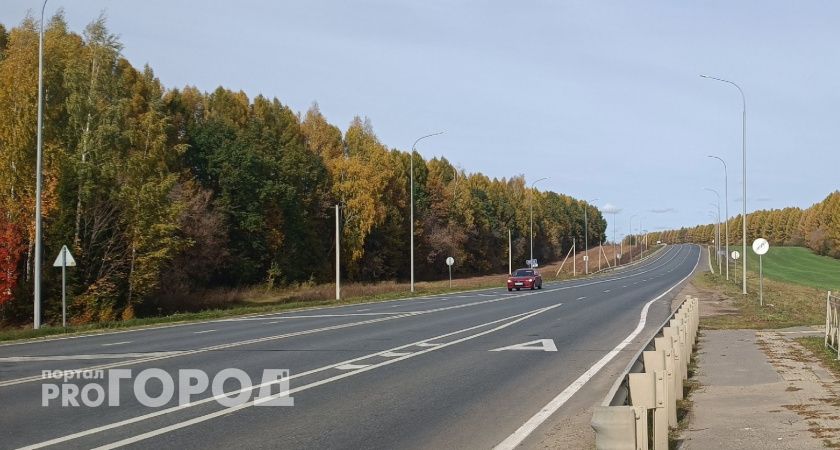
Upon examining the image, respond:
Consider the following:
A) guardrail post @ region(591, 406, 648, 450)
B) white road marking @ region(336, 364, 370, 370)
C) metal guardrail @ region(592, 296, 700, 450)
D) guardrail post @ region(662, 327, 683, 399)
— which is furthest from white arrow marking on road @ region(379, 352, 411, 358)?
guardrail post @ region(591, 406, 648, 450)

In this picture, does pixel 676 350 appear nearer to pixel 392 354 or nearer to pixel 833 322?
pixel 392 354

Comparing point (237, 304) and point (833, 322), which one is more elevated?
point (833, 322)

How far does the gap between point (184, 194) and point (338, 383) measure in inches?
1874

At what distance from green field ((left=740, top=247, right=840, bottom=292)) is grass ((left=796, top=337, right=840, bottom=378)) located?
77.3 m

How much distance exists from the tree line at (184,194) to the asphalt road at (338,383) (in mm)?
17588

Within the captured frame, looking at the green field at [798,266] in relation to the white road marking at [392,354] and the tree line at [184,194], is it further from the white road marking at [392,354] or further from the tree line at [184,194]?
the white road marking at [392,354]

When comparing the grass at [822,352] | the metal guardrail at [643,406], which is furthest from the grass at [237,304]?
the grass at [822,352]

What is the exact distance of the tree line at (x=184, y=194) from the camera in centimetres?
3850

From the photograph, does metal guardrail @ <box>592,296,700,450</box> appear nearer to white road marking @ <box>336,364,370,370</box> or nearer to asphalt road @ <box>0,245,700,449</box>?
asphalt road @ <box>0,245,700,449</box>

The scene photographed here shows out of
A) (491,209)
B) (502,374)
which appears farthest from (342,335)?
(491,209)

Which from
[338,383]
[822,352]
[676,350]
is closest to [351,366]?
[338,383]

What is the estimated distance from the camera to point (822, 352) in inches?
620

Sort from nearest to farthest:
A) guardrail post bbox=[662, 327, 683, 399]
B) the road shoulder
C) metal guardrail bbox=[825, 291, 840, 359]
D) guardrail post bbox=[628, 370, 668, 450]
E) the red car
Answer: guardrail post bbox=[628, 370, 668, 450] → the road shoulder → guardrail post bbox=[662, 327, 683, 399] → metal guardrail bbox=[825, 291, 840, 359] → the red car

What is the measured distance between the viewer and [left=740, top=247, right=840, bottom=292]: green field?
95.9 metres
